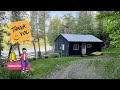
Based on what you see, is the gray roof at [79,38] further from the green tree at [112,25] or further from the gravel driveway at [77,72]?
the gravel driveway at [77,72]

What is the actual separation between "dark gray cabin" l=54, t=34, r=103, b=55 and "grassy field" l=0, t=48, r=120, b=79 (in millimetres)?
153

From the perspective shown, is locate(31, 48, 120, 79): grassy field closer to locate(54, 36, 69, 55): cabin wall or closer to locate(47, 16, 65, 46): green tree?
locate(54, 36, 69, 55): cabin wall

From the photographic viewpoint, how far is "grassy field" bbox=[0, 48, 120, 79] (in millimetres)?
5723

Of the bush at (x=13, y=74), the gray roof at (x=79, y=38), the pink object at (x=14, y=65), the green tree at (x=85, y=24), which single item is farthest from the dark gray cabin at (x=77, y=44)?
the bush at (x=13, y=74)

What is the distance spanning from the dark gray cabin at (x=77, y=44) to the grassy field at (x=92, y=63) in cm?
15

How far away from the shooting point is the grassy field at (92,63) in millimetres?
5723

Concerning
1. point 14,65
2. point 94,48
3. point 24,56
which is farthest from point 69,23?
point 14,65

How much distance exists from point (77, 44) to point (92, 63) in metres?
0.51

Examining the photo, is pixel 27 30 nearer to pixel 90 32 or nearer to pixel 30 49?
pixel 30 49

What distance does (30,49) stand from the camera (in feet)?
19.2

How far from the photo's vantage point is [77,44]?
619cm
